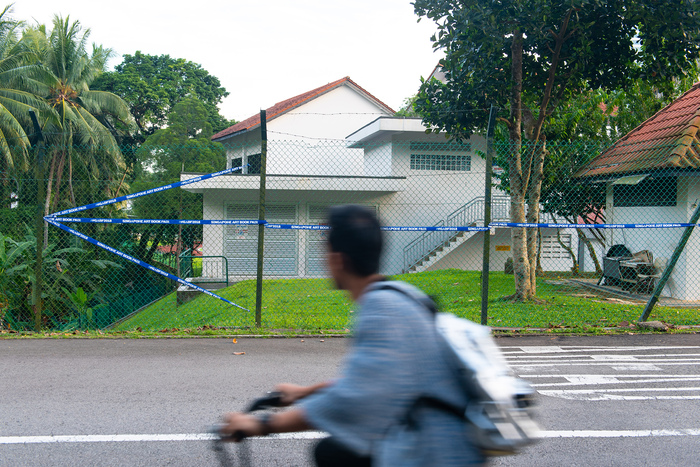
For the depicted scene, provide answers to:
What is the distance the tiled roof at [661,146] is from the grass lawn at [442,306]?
2963 mm

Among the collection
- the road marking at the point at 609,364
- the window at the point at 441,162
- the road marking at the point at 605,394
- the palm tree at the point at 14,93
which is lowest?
the road marking at the point at 605,394

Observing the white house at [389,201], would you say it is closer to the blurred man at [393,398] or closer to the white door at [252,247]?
A: the white door at [252,247]

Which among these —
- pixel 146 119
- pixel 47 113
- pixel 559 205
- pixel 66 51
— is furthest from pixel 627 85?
pixel 146 119

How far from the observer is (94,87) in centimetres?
3706

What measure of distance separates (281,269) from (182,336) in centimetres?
1422

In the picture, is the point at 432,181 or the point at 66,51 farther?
the point at 66,51

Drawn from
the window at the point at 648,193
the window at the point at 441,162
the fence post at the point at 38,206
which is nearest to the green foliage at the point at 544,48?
the window at the point at 648,193

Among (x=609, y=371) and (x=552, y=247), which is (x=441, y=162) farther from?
(x=609, y=371)

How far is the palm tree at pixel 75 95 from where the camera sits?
2977 centimetres

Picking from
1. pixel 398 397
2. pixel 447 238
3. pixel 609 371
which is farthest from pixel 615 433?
pixel 447 238

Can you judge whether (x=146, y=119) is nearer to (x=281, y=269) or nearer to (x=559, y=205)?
(x=281, y=269)

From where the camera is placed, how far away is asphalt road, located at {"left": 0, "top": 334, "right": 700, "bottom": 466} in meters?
3.97

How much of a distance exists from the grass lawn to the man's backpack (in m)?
6.64

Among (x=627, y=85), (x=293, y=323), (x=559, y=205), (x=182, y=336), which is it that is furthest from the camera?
(x=559, y=205)
